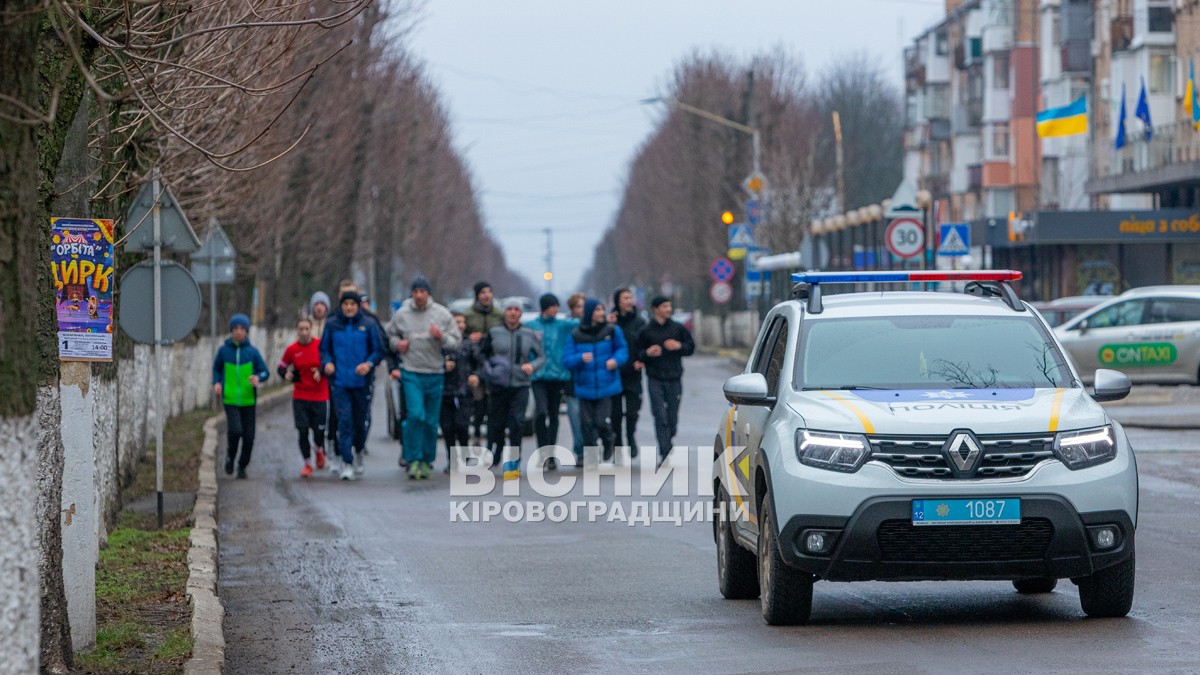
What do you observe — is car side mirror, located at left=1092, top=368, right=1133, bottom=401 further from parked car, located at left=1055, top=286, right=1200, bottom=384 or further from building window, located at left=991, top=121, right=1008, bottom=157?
building window, located at left=991, top=121, right=1008, bottom=157

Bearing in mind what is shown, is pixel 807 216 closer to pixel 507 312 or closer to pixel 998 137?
pixel 998 137

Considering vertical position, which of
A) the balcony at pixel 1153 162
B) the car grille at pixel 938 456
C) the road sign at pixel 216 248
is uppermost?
the balcony at pixel 1153 162

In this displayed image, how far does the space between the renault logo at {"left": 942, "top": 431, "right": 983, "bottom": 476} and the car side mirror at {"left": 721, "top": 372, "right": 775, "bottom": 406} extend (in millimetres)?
1070

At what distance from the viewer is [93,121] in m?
12.3

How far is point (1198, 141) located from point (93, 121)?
38.6 m

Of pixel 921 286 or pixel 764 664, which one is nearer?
pixel 764 664

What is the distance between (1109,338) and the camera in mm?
30703

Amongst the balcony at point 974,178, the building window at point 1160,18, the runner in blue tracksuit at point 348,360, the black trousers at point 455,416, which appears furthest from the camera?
the balcony at point 974,178

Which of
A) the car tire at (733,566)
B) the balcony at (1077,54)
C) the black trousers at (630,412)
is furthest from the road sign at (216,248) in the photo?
the balcony at (1077,54)

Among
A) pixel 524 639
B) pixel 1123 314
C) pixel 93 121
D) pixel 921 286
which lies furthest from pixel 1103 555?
pixel 921 286

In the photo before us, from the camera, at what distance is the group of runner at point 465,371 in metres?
18.9

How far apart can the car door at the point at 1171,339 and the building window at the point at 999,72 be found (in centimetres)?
5729

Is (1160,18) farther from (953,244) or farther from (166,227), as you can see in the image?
(166,227)

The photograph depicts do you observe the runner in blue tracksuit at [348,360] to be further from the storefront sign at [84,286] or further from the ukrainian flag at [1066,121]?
the ukrainian flag at [1066,121]
